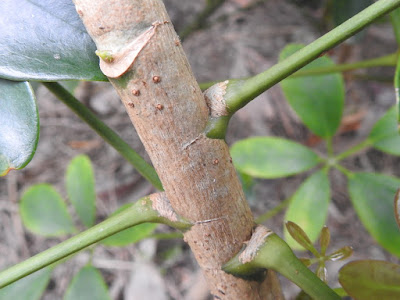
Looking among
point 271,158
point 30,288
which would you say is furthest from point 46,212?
point 271,158

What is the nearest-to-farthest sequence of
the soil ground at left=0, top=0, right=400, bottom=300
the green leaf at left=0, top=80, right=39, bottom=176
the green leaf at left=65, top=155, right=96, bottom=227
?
the green leaf at left=0, top=80, right=39, bottom=176 < the green leaf at left=65, top=155, right=96, bottom=227 < the soil ground at left=0, top=0, right=400, bottom=300

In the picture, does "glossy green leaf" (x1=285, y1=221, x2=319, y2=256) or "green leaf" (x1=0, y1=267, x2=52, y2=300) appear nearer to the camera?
"glossy green leaf" (x1=285, y1=221, x2=319, y2=256)

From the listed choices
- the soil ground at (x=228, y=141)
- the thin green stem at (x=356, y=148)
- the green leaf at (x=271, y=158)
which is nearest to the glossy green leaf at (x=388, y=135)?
the thin green stem at (x=356, y=148)

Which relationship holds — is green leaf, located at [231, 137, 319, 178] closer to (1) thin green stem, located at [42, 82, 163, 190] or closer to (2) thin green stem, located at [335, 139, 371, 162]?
(2) thin green stem, located at [335, 139, 371, 162]

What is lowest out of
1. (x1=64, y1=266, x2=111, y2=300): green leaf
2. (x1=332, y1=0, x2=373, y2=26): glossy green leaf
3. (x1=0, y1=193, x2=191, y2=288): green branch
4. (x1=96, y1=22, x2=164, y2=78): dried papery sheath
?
(x1=64, y1=266, x2=111, y2=300): green leaf

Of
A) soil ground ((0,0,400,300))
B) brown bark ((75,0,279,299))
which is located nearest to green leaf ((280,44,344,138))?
soil ground ((0,0,400,300))

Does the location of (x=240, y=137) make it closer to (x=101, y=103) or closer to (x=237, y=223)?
(x=101, y=103)
